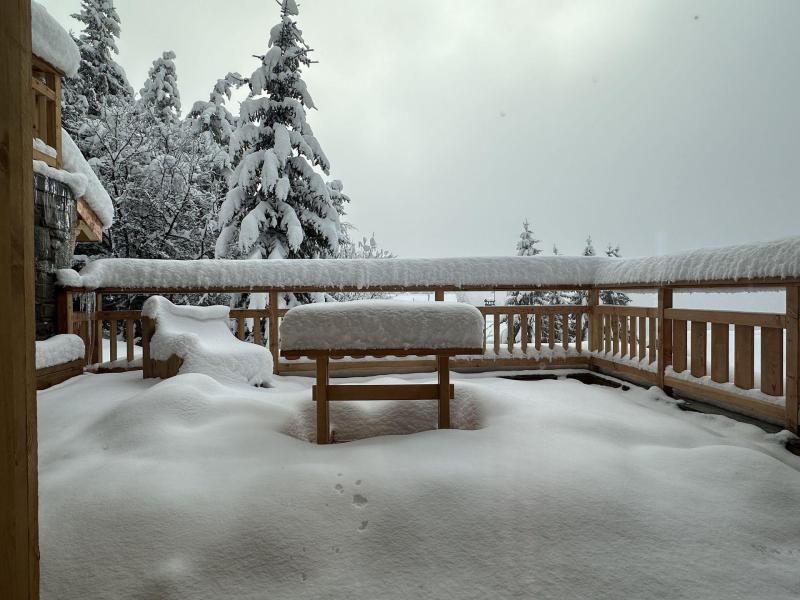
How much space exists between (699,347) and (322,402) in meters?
3.35

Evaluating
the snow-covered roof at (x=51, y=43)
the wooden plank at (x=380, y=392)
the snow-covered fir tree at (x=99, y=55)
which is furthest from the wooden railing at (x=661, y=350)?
the snow-covered fir tree at (x=99, y=55)

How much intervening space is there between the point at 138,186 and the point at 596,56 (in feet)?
205

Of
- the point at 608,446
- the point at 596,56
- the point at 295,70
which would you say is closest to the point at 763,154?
the point at 596,56

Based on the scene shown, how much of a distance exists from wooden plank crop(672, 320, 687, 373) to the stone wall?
6426mm

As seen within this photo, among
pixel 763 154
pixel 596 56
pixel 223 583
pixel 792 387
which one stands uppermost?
pixel 596 56

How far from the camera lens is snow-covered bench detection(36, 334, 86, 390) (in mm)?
4309

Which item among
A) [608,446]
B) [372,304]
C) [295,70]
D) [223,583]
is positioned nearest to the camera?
[223,583]

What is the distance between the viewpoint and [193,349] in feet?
14.2

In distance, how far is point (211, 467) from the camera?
7.41 ft

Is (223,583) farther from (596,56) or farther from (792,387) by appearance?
(596,56)

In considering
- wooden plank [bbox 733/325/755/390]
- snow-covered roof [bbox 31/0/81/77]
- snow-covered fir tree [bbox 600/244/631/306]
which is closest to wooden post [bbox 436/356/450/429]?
wooden plank [bbox 733/325/755/390]

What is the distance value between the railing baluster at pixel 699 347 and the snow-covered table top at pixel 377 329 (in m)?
2.39

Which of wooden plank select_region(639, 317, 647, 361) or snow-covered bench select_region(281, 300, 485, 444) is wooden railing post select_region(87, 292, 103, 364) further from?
wooden plank select_region(639, 317, 647, 361)

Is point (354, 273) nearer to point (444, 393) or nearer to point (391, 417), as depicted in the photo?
point (391, 417)
